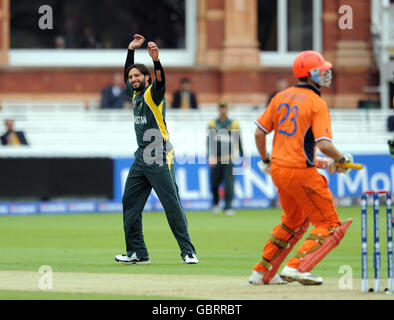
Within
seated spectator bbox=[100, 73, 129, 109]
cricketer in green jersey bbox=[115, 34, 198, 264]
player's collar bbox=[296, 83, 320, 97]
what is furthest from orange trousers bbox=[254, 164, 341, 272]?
seated spectator bbox=[100, 73, 129, 109]

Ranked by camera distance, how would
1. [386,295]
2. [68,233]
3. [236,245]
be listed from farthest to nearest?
[68,233] → [236,245] → [386,295]

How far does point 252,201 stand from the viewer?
2355 centimetres

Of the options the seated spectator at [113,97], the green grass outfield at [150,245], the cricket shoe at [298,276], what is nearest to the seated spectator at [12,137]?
the green grass outfield at [150,245]

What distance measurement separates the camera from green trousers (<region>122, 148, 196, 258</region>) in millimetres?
12609

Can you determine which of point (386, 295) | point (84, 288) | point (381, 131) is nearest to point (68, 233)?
point (84, 288)

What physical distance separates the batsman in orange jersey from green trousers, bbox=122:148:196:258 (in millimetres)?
2115

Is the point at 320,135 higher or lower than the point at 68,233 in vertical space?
higher

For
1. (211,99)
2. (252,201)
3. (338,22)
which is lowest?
A: (252,201)

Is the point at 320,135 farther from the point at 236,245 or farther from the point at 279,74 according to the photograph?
the point at 279,74

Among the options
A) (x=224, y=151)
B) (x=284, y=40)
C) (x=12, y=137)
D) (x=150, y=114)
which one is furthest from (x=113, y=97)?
(x=150, y=114)

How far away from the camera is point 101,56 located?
29250mm

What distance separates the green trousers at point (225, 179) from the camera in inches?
856

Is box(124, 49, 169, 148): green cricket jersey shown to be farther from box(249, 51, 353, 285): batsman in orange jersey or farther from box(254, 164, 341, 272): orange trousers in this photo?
box(254, 164, 341, 272): orange trousers

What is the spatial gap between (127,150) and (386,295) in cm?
1382
